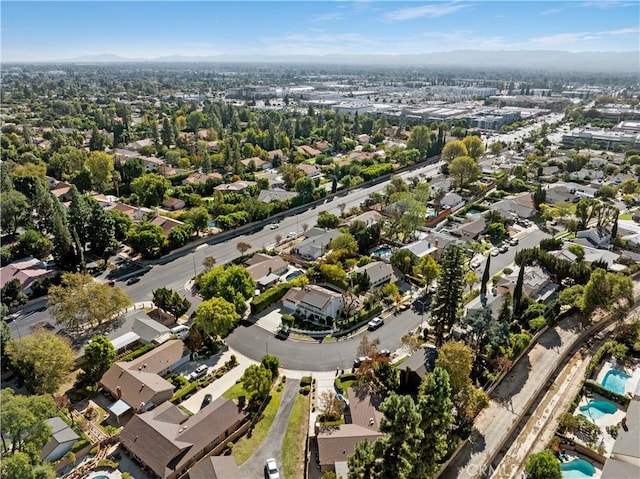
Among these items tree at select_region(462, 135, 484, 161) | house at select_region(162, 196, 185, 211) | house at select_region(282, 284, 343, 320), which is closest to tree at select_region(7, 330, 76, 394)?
house at select_region(282, 284, 343, 320)

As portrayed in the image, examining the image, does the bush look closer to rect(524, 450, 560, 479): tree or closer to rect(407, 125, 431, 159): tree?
rect(524, 450, 560, 479): tree

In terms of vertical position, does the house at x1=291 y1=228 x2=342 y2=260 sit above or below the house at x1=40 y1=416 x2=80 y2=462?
above

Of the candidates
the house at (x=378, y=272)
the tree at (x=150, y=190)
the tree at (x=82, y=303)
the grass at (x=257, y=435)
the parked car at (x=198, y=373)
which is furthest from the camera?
the tree at (x=150, y=190)

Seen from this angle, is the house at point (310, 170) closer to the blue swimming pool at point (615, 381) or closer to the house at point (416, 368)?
the house at point (416, 368)

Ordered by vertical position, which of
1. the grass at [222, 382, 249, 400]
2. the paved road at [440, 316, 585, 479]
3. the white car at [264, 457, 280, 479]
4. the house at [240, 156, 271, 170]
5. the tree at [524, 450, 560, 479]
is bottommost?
the paved road at [440, 316, 585, 479]

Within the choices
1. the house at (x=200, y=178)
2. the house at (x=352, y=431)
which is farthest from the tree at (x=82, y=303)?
the house at (x=200, y=178)

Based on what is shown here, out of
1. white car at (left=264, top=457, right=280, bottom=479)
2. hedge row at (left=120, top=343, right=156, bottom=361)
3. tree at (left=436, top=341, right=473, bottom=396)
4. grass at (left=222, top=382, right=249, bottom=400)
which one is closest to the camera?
white car at (left=264, top=457, right=280, bottom=479)
